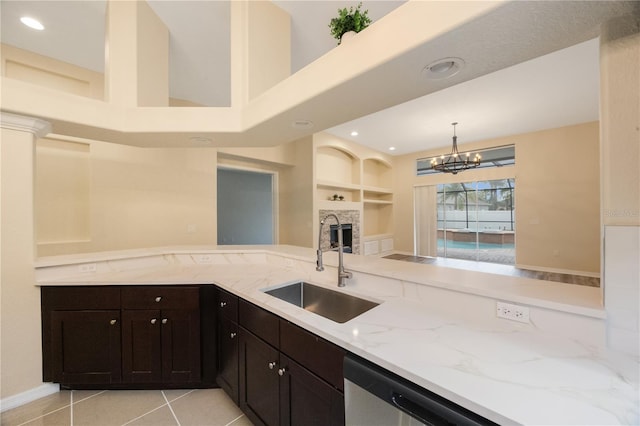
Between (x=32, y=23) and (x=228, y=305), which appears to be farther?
(x=32, y=23)

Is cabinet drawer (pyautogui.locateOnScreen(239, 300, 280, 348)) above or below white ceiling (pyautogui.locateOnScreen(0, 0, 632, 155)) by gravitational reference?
below

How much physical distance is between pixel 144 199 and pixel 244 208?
9.94 ft

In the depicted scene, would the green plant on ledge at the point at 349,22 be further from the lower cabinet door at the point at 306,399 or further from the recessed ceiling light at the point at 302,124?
the lower cabinet door at the point at 306,399

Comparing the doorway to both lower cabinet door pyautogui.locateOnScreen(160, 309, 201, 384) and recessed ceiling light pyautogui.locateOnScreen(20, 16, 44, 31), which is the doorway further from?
lower cabinet door pyautogui.locateOnScreen(160, 309, 201, 384)

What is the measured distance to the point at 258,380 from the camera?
5.02 feet

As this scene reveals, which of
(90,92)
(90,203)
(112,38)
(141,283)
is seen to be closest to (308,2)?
(112,38)

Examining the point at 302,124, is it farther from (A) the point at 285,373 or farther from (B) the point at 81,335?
(B) the point at 81,335

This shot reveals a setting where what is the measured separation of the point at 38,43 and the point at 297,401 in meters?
4.21

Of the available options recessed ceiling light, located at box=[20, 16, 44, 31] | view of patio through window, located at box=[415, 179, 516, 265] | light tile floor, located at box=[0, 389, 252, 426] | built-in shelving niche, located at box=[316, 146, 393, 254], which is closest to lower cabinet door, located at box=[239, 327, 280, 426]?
light tile floor, located at box=[0, 389, 252, 426]

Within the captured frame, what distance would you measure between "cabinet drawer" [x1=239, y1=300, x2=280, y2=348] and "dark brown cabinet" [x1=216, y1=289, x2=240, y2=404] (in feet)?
0.38

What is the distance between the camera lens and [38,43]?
2.59m

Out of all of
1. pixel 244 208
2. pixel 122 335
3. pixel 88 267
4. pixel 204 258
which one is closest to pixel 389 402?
pixel 122 335

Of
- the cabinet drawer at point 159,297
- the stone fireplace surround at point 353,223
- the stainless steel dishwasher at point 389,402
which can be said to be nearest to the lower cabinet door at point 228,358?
the cabinet drawer at point 159,297

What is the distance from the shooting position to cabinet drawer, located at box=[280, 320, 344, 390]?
41.7 inches
